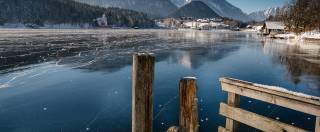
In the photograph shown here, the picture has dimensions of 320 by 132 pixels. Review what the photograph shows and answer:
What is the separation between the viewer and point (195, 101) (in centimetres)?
545

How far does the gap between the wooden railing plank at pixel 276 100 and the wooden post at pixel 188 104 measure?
1678 mm

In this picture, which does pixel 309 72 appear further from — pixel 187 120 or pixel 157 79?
pixel 187 120

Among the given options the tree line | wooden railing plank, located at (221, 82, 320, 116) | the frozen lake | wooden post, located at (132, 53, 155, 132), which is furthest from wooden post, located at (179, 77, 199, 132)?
the tree line

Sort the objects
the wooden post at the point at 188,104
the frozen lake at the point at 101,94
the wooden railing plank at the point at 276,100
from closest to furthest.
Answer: the wooden post at the point at 188,104 → the wooden railing plank at the point at 276,100 → the frozen lake at the point at 101,94

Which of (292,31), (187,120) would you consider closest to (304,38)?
(292,31)

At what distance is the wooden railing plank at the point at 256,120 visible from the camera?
6.23m

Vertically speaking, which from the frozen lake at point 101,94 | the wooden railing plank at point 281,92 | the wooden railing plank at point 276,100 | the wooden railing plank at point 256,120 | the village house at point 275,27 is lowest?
the frozen lake at point 101,94

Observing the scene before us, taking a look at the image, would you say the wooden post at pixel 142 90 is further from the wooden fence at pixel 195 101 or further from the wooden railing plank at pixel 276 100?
the wooden railing plank at pixel 276 100

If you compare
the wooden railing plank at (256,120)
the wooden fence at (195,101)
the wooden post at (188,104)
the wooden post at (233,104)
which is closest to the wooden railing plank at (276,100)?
the wooden fence at (195,101)

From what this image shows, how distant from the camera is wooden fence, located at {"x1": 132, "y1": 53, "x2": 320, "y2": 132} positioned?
467 cm

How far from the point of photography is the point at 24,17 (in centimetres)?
17938

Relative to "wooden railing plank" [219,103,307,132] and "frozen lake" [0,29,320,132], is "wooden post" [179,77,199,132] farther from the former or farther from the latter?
"frozen lake" [0,29,320,132]

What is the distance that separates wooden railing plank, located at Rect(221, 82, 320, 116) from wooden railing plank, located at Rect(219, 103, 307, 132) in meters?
0.45

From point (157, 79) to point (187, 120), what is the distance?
12.6 metres
